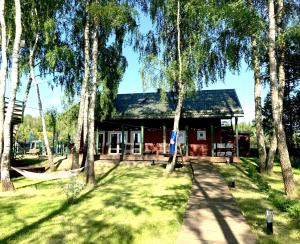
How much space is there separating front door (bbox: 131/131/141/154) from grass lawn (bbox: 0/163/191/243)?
938 cm

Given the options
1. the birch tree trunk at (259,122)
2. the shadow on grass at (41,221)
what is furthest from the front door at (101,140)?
the shadow on grass at (41,221)

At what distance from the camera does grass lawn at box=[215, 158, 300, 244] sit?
23.4ft

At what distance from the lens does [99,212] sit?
30.8 feet

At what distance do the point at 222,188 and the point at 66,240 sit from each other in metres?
7.22

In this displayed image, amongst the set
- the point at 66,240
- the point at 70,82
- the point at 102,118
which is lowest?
the point at 66,240

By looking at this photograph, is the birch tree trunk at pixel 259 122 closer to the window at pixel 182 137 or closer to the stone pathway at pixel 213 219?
the stone pathway at pixel 213 219

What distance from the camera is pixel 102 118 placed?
Answer: 22.0 m

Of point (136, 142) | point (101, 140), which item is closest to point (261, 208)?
point (136, 142)

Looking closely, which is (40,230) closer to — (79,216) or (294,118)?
(79,216)

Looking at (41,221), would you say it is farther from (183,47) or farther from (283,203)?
(183,47)

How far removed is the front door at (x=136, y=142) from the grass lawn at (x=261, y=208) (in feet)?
31.1

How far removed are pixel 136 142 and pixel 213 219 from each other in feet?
55.8

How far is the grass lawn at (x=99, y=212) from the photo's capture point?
726 centimetres

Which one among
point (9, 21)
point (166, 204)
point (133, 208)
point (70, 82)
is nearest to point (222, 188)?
point (166, 204)
